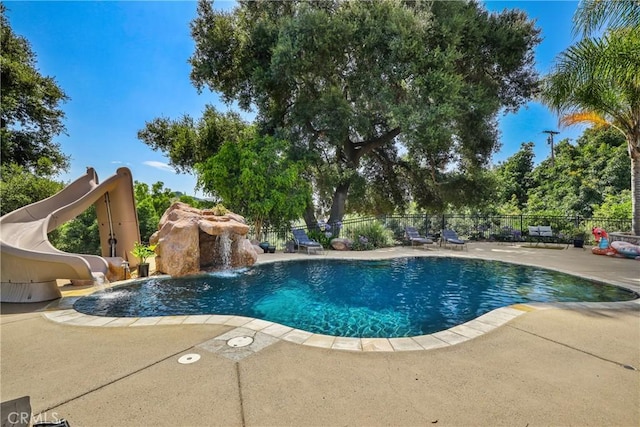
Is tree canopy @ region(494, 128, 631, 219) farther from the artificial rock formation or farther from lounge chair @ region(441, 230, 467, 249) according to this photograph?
the artificial rock formation

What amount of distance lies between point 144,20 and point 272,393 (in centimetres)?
1206

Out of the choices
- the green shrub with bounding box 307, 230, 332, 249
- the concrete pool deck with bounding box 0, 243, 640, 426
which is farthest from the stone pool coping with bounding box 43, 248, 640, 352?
the green shrub with bounding box 307, 230, 332, 249

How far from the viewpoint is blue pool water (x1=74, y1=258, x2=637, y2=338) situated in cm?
518

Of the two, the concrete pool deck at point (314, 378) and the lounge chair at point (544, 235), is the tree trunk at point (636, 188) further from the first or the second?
the concrete pool deck at point (314, 378)

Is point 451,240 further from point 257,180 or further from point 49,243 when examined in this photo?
point 49,243

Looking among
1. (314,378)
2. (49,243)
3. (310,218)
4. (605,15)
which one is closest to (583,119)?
(605,15)

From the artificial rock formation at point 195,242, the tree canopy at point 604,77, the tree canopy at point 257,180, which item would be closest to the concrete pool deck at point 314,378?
the artificial rock formation at point 195,242

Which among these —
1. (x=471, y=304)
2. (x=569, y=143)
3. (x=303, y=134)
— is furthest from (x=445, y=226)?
(x=569, y=143)

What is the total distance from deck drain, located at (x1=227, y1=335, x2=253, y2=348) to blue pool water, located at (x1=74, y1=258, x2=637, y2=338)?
1336 millimetres

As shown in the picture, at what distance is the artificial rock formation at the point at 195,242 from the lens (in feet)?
24.7

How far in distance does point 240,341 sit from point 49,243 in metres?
4.96

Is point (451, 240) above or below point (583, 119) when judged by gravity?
below

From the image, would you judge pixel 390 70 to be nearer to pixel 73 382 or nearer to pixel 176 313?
pixel 176 313

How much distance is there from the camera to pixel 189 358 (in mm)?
3215
